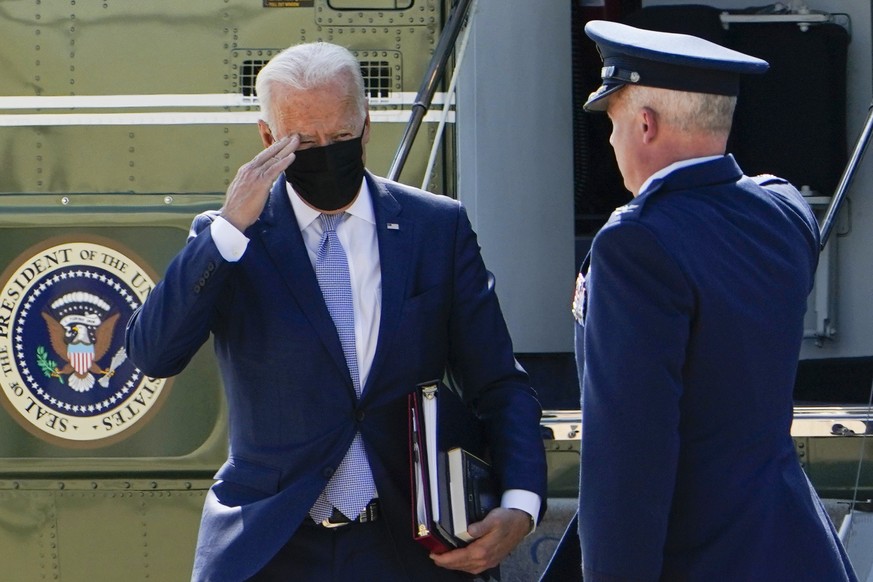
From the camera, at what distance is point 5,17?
3.50 metres

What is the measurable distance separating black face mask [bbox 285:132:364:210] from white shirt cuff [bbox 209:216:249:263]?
6.6 inches

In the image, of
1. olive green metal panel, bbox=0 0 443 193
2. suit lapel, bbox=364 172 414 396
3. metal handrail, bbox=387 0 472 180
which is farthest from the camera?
A: olive green metal panel, bbox=0 0 443 193

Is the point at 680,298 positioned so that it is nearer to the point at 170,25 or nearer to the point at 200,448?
the point at 200,448

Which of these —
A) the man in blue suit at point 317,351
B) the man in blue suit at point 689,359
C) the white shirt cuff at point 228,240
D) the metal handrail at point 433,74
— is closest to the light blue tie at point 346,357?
the man in blue suit at point 317,351

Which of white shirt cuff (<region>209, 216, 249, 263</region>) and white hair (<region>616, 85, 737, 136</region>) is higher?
white hair (<region>616, 85, 737, 136</region>)

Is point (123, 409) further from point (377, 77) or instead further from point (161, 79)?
point (377, 77)

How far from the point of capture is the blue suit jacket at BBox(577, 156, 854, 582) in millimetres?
1807

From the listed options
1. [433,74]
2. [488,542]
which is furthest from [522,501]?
[433,74]

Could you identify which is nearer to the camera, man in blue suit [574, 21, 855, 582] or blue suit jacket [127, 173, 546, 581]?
man in blue suit [574, 21, 855, 582]

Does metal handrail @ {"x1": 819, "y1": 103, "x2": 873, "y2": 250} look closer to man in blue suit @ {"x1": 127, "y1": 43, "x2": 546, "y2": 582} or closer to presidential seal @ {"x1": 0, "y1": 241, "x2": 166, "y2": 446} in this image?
man in blue suit @ {"x1": 127, "y1": 43, "x2": 546, "y2": 582}

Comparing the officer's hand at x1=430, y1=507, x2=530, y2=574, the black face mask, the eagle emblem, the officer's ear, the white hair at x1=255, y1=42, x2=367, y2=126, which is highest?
the white hair at x1=255, y1=42, x2=367, y2=126

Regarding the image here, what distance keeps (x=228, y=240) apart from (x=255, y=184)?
0.11 meters

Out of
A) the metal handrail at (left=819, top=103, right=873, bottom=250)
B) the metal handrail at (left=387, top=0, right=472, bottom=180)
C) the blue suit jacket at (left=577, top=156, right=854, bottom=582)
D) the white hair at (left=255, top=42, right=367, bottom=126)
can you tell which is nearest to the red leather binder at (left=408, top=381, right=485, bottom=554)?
the blue suit jacket at (left=577, top=156, right=854, bottom=582)

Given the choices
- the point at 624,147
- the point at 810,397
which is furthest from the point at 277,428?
the point at 810,397
